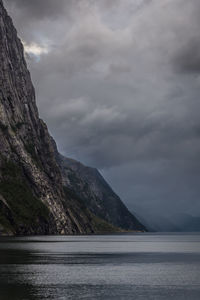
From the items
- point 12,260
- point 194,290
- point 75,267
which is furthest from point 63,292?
point 12,260

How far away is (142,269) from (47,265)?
16441 millimetres

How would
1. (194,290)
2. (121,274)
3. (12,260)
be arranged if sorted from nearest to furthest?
(194,290), (121,274), (12,260)

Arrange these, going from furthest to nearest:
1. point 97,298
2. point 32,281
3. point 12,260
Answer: point 12,260
point 32,281
point 97,298

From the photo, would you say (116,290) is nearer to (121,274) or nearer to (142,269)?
A: (121,274)

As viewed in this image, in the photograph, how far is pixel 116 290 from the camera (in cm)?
5459

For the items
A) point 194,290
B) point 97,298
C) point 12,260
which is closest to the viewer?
point 97,298

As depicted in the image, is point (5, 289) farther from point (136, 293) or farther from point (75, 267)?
point (75, 267)

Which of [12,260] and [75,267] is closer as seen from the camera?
[75,267]

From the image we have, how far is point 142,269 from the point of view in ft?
258

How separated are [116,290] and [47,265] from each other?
94.6ft

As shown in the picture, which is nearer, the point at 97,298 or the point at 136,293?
the point at 97,298

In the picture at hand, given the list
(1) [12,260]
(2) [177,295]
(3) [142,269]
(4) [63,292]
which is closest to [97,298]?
(4) [63,292]

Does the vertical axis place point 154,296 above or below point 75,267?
below

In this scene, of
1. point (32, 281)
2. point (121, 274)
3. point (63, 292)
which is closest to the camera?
point (63, 292)
